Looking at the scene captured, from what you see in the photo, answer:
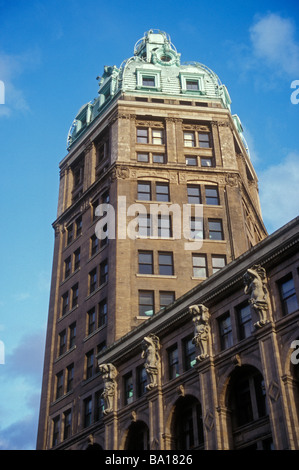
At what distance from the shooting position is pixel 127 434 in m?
47.0

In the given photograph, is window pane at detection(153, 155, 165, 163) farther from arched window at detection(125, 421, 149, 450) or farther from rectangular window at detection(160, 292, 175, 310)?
arched window at detection(125, 421, 149, 450)

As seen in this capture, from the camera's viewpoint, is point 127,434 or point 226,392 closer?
point 226,392

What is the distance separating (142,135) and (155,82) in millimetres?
9647

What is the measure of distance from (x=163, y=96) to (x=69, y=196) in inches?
656

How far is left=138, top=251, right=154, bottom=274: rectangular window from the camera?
61.7 meters

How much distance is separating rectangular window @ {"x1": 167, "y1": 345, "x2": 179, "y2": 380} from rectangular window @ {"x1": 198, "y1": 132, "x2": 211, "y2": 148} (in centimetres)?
3372

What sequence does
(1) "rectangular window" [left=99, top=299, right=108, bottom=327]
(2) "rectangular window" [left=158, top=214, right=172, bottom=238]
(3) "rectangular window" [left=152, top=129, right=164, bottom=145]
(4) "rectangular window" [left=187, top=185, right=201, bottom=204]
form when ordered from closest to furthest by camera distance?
(1) "rectangular window" [left=99, top=299, right=108, bottom=327]
(2) "rectangular window" [left=158, top=214, right=172, bottom=238]
(4) "rectangular window" [left=187, top=185, right=201, bottom=204]
(3) "rectangular window" [left=152, top=129, right=164, bottom=145]

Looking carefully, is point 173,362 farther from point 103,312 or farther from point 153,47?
point 153,47

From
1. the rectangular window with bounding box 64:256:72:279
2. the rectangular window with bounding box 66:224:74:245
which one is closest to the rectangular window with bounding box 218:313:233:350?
the rectangular window with bounding box 64:256:72:279

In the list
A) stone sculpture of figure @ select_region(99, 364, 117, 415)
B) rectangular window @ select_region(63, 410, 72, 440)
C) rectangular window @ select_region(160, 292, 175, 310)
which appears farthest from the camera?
rectangular window @ select_region(160, 292, 175, 310)
